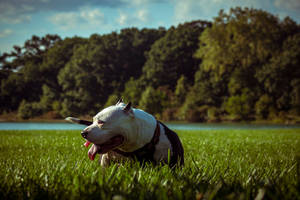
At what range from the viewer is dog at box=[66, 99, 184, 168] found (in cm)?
235

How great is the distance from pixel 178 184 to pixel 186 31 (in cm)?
6073

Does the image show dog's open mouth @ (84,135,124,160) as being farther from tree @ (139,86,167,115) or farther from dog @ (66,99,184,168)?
tree @ (139,86,167,115)

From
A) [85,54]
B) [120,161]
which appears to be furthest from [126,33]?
[120,161]

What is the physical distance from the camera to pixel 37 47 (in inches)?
2862

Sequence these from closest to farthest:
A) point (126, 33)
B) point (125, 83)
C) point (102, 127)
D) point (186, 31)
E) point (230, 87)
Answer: point (102, 127) < point (230, 87) < point (186, 31) < point (125, 83) < point (126, 33)

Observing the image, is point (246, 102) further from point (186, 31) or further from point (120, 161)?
point (120, 161)

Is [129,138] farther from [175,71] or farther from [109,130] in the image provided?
[175,71]

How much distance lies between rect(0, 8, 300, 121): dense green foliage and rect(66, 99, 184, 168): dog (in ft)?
132

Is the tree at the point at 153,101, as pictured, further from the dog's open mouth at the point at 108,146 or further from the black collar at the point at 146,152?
the dog's open mouth at the point at 108,146

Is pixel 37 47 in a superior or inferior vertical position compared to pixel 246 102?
superior

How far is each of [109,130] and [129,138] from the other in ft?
0.73

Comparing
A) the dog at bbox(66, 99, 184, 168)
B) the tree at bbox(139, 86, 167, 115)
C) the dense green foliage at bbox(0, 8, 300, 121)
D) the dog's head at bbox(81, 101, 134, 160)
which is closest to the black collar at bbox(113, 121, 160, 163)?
the dog at bbox(66, 99, 184, 168)

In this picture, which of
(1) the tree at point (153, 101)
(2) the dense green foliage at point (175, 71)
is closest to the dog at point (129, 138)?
(2) the dense green foliage at point (175, 71)

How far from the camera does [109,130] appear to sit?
2342 mm
